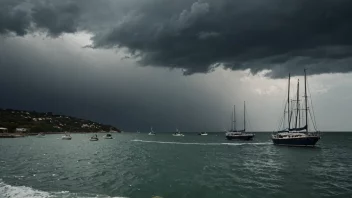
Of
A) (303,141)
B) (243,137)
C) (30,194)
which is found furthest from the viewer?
(243,137)

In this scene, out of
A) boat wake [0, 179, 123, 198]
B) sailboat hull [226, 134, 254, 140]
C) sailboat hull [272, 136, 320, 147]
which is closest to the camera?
boat wake [0, 179, 123, 198]

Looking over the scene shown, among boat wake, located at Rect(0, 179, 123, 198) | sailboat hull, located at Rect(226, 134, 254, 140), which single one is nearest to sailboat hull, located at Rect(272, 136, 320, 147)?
sailboat hull, located at Rect(226, 134, 254, 140)

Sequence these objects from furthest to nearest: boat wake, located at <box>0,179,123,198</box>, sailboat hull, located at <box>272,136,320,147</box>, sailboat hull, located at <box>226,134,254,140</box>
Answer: sailboat hull, located at <box>226,134,254,140</box>
sailboat hull, located at <box>272,136,320,147</box>
boat wake, located at <box>0,179,123,198</box>

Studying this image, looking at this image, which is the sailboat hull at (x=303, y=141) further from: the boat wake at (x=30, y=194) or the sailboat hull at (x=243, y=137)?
the boat wake at (x=30, y=194)

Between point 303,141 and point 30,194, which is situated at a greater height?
point 303,141

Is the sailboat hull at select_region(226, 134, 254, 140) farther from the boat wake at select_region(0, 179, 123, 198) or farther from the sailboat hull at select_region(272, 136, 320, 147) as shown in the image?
the boat wake at select_region(0, 179, 123, 198)

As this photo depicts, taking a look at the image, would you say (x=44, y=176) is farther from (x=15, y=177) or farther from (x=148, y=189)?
(x=148, y=189)

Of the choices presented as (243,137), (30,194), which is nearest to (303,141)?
(243,137)

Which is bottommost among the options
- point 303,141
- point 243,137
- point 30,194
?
point 30,194

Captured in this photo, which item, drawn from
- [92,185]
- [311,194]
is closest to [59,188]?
[92,185]

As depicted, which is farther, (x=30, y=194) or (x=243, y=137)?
(x=243, y=137)

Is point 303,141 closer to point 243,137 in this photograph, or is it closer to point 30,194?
point 243,137

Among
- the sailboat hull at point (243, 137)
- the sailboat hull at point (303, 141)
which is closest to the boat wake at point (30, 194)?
the sailboat hull at point (303, 141)

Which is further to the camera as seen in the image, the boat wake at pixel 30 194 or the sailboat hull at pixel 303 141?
the sailboat hull at pixel 303 141
